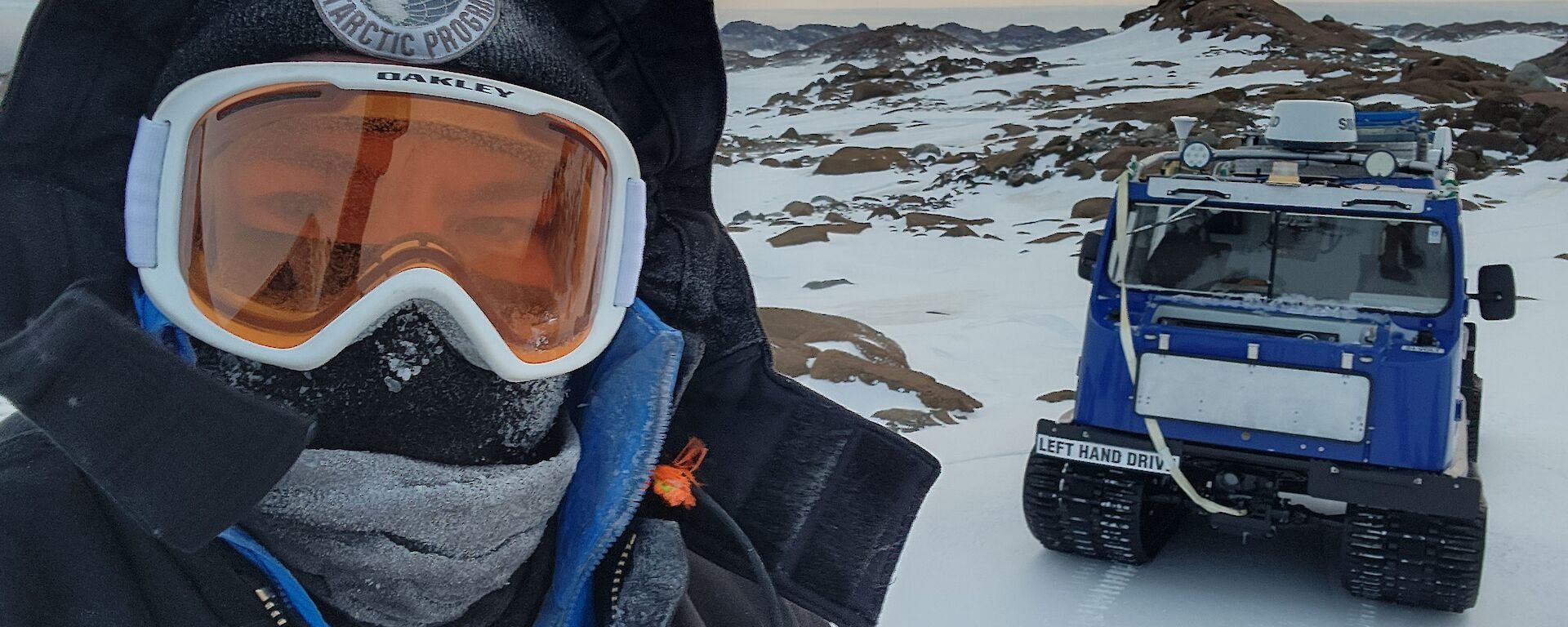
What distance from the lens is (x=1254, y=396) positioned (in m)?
5.07

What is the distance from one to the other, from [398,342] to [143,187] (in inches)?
12.1

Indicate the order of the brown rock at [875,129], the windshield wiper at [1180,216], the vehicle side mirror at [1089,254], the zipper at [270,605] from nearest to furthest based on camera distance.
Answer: the zipper at [270,605] < the windshield wiper at [1180,216] < the vehicle side mirror at [1089,254] < the brown rock at [875,129]

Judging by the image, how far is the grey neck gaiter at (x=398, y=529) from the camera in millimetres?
1243

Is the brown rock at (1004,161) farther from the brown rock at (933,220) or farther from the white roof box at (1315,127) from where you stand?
the white roof box at (1315,127)

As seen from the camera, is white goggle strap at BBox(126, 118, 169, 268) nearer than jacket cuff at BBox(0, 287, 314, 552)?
No

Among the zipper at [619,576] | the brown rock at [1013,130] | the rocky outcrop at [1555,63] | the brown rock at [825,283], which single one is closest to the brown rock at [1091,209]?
the brown rock at [825,283]

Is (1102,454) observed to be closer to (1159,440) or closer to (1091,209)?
(1159,440)

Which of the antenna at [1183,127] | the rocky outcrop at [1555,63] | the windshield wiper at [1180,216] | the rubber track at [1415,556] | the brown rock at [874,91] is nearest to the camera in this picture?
the rubber track at [1415,556]

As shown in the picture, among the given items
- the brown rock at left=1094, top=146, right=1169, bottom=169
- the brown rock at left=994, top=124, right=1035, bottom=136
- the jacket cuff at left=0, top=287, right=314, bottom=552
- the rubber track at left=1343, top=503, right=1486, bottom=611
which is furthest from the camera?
the brown rock at left=994, top=124, right=1035, bottom=136

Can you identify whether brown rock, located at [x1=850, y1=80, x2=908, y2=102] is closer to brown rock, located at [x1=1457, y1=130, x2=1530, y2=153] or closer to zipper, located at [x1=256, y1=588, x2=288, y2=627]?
brown rock, located at [x1=1457, y1=130, x2=1530, y2=153]

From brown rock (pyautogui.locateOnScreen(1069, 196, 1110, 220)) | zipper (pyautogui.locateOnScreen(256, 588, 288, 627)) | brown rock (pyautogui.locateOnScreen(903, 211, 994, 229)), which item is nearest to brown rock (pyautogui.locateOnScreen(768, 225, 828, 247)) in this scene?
brown rock (pyautogui.locateOnScreen(903, 211, 994, 229))

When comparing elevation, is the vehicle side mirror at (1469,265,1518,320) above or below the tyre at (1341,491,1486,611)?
above

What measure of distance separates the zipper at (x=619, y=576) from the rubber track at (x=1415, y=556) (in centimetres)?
428

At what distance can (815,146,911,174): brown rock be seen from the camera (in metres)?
30.1
